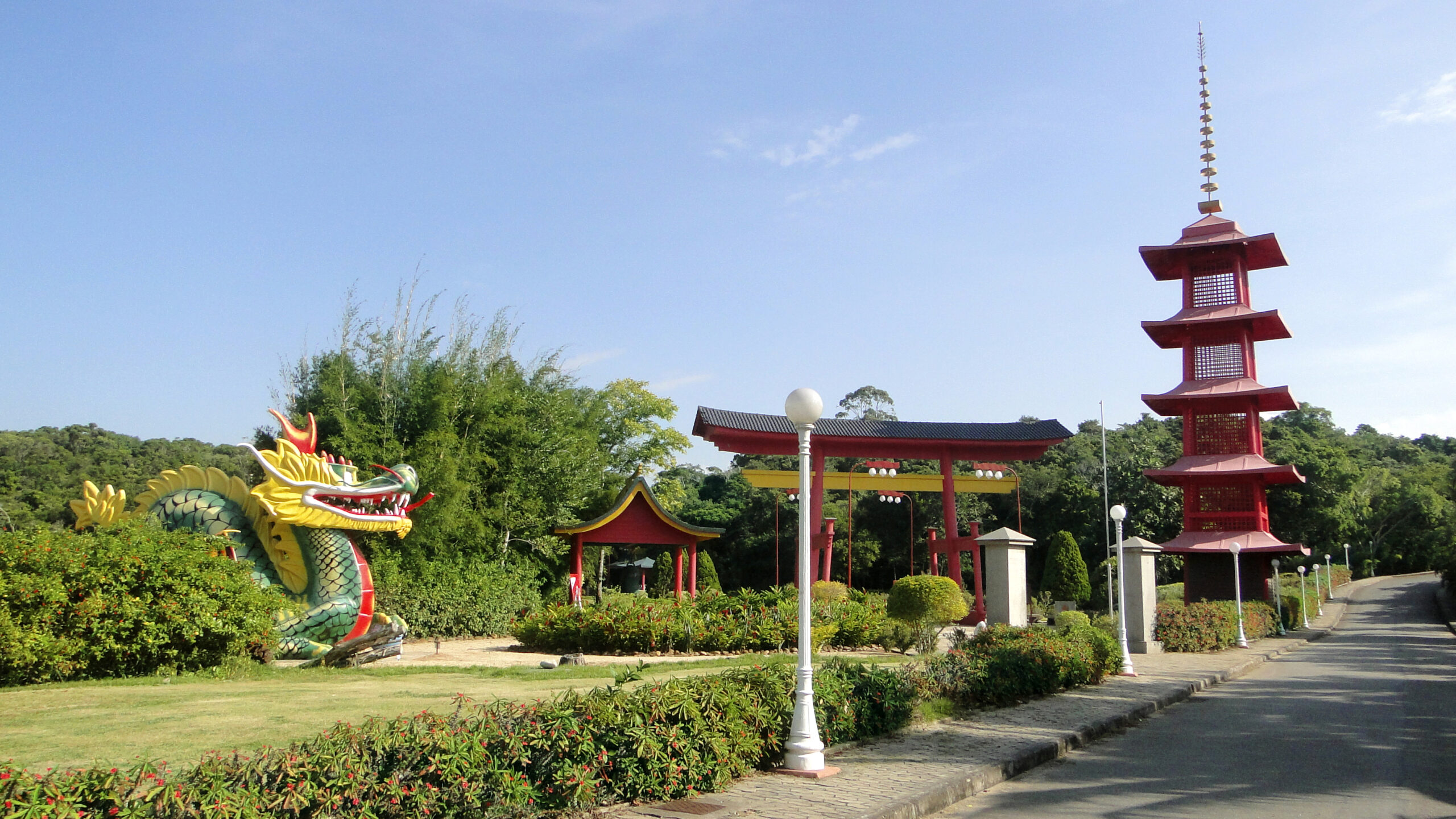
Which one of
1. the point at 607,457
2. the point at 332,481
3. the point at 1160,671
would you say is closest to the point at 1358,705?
the point at 1160,671

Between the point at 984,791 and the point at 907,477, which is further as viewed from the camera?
the point at 907,477

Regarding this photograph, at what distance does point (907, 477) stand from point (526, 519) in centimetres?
1250

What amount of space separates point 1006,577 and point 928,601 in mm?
1502

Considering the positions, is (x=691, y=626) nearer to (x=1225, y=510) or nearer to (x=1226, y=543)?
(x=1226, y=543)

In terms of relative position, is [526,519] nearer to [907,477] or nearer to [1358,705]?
[907,477]

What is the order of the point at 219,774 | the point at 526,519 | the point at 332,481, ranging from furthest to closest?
the point at 526,519, the point at 332,481, the point at 219,774

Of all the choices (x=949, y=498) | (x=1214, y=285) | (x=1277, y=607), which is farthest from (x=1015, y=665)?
(x=1214, y=285)

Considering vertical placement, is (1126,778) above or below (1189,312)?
below

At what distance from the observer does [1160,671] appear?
1527 cm

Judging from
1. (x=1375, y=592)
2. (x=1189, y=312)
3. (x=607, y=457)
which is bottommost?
(x=1375, y=592)

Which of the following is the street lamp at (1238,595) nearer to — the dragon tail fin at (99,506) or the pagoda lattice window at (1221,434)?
the pagoda lattice window at (1221,434)

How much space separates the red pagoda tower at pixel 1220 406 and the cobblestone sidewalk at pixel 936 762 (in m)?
16.9

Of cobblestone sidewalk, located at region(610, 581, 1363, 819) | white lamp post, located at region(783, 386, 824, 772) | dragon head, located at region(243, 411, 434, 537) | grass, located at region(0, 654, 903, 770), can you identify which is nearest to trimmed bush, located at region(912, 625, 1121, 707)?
cobblestone sidewalk, located at region(610, 581, 1363, 819)

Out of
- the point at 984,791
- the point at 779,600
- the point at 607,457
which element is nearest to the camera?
the point at 984,791
